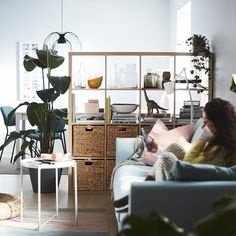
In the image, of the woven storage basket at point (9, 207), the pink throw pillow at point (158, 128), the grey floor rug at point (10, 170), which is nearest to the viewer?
the woven storage basket at point (9, 207)

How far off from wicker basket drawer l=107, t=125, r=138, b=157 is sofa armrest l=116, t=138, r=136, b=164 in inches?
19.7

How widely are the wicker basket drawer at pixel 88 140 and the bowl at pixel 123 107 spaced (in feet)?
0.79

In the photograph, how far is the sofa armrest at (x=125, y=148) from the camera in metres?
4.93

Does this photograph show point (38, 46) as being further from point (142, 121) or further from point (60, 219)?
point (60, 219)

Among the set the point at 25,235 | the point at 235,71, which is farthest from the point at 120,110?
the point at 25,235

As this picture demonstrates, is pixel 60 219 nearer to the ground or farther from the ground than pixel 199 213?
nearer to the ground

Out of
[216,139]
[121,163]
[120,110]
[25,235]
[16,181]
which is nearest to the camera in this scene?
[216,139]

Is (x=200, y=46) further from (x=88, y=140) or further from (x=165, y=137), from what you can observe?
(x=88, y=140)

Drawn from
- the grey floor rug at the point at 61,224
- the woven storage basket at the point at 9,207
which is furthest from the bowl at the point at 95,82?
the woven storage basket at the point at 9,207

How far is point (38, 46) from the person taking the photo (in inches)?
368

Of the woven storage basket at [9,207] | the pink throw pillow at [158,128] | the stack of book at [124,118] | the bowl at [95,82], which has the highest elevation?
the bowl at [95,82]

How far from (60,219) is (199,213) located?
198 cm

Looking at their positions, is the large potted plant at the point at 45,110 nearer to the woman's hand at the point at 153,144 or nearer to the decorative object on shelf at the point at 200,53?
the woman's hand at the point at 153,144

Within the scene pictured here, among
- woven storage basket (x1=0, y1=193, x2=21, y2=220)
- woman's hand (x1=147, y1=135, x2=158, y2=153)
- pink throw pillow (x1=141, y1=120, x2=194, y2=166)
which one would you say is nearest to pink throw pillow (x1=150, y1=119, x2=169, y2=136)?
pink throw pillow (x1=141, y1=120, x2=194, y2=166)
